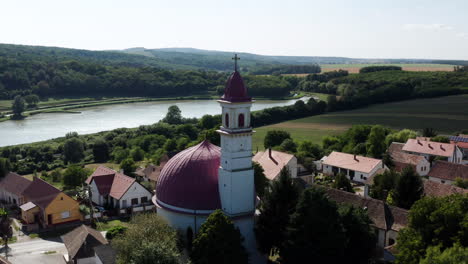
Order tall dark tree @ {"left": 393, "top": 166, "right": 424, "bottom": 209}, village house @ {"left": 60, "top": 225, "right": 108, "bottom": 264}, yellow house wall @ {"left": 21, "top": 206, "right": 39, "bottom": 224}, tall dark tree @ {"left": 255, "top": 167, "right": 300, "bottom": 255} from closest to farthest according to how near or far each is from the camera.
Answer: tall dark tree @ {"left": 255, "top": 167, "right": 300, "bottom": 255}, village house @ {"left": 60, "top": 225, "right": 108, "bottom": 264}, tall dark tree @ {"left": 393, "top": 166, "right": 424, "bottom": 209}, yellow house wall @ {"left": 21, "top": 206, "right": 39, "bottom": 224}

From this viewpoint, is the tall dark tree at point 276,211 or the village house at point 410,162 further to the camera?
the village house at point 410,162

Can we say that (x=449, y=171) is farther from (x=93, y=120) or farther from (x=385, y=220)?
(x=93, y=120)

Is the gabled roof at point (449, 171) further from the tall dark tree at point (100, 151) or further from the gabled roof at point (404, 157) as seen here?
the tall dark tree at point (100, 151)

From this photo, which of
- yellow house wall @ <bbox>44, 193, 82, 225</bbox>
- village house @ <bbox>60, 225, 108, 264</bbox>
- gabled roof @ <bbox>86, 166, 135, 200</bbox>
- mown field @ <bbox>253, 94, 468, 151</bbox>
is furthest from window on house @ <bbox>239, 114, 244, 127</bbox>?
mown field @ <bbox>253, 94, 468, 151</bbox>

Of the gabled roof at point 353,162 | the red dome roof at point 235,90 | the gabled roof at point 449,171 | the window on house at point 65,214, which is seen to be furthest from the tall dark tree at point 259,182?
the gabled roof at point 449,171

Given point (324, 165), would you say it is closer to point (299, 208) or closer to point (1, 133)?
point (299, 208)

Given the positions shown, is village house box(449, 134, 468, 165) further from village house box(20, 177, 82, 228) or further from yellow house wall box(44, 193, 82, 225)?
village house box(20, 177, 82, 228)

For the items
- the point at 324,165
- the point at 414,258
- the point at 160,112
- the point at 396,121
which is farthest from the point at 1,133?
the point at 414,258
